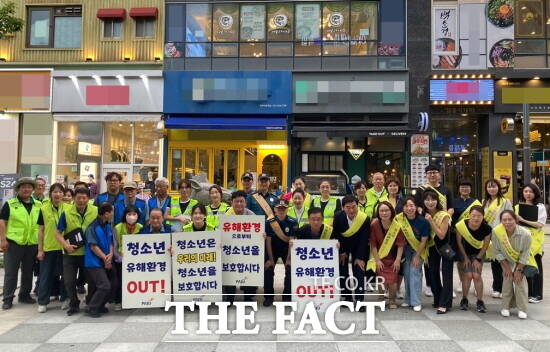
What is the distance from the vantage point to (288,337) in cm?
550

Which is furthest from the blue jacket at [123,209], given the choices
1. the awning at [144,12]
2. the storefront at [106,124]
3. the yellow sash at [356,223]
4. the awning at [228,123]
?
the awning at [144,12]

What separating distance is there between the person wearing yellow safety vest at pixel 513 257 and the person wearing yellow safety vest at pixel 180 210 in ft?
14.9

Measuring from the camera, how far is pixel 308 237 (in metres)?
6.62

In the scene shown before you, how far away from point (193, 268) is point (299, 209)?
182cm

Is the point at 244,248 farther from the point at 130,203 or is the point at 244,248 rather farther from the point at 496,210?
the point at 496,210

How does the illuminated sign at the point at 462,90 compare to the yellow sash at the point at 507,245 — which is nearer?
the yellow sash at the point at 507,245

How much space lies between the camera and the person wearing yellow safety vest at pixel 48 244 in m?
6.64

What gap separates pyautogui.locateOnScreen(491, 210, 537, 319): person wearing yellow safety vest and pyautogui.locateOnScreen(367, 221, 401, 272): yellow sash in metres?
1.37

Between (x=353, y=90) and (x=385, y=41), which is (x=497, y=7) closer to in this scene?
(x=385, y=41)

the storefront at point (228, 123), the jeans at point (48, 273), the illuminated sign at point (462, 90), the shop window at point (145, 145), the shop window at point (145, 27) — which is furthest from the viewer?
the shop window at point (145, 145)

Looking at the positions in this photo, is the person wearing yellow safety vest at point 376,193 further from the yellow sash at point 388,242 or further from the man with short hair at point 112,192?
the man with short hair at point 112,192

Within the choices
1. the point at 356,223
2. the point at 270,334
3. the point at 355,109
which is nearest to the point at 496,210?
the point at 356,223

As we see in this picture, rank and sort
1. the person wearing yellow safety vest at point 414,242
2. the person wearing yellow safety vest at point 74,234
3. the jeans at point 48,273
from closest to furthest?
the person wearing yellow safety vest at point 74,234 < the person wearing yellow safety vest at point 414,242 < the jeans at point 48,273

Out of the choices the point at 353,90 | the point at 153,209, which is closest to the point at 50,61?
the point at 353,90
